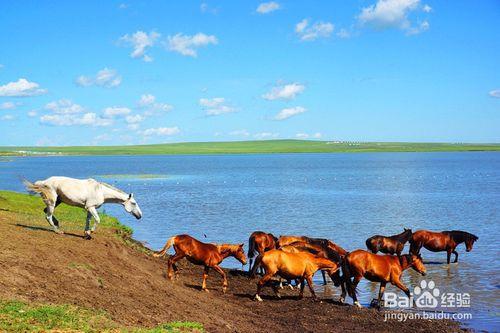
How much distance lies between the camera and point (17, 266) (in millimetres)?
12820

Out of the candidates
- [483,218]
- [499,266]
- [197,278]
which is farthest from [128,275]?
[483,218]

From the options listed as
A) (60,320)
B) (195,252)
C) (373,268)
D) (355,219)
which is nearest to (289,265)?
(373,268)

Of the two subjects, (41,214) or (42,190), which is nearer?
(42,190)

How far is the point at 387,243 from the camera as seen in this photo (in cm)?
2283

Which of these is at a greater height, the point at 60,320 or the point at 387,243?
the point at 60,320

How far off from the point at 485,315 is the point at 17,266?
43.0 ft

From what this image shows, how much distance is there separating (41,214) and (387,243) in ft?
51.5

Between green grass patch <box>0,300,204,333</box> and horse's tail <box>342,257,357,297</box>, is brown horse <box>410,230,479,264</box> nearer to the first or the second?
horse's tail <box>342,257,357,297</box>

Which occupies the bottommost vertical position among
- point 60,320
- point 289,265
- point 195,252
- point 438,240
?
point 438,240

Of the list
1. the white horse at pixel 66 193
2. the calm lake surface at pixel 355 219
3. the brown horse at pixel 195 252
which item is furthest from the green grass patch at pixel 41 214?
the brown horse at pixel 195 252

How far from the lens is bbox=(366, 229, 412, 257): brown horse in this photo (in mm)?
22656

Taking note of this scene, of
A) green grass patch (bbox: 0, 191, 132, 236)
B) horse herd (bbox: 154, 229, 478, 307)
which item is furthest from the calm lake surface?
horse herd (bbox: 154, 229, 478, 307)

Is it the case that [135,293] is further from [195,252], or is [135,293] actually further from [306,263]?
[306,263]

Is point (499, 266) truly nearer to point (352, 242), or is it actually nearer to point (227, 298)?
point (352, 242)
